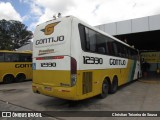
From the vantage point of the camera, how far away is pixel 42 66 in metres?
7.90

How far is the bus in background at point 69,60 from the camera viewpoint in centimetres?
695

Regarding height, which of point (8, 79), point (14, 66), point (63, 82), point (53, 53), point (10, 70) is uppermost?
point (53, 53)

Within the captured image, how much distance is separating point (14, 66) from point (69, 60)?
10.4 meters

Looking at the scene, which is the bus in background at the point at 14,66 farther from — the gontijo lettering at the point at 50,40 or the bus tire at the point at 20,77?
the gontijo lettering at the point at 50,40

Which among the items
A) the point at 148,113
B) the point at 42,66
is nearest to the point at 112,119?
the point at 148,113

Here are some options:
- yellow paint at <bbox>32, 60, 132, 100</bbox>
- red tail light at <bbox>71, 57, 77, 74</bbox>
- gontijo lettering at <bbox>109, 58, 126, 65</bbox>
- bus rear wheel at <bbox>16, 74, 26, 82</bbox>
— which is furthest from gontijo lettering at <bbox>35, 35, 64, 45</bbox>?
bus rear wheel at <bbox>16, 74, 26, 82</bbox>

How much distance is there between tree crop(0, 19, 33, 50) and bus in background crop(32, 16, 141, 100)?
248 ft

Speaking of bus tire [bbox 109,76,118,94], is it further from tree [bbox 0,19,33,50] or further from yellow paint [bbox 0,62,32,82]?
tree [bbox 0,19,33,50]

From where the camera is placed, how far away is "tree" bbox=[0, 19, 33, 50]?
81.2 metres

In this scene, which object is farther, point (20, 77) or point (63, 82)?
point (20, 77)

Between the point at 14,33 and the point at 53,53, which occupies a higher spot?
the point at 14,33

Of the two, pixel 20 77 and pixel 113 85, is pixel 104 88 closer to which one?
pixel 113 85

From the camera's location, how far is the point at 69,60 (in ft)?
22.9

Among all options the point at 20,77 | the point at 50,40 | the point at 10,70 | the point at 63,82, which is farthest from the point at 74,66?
the point at 20,77
